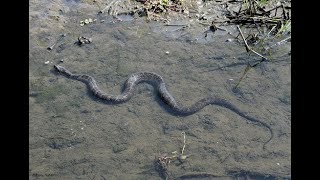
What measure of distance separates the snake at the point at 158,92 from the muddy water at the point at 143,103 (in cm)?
10

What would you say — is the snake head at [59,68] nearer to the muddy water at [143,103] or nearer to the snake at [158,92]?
the snake at [158,92]

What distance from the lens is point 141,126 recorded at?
6.18 m

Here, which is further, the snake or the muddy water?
the snake

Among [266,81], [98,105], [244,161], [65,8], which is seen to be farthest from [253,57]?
[65,8]

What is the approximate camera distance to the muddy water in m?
5.54

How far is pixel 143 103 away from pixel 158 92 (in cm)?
35

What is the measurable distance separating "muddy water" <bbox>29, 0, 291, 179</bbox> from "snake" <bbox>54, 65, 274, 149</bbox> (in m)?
0.10

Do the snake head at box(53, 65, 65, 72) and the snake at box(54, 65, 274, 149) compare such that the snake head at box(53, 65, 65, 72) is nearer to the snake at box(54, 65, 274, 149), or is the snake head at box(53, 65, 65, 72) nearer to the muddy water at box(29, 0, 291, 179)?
the snake at box(54, 65, 274, 149)

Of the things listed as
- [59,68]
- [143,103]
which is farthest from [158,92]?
[59,68]

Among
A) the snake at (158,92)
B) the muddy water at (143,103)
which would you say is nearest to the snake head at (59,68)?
the snake at (158,92)

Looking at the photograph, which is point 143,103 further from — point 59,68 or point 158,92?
point 59,68

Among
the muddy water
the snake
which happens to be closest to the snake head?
the snake

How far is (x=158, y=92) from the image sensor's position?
6840mm

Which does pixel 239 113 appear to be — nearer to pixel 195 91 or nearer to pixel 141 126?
pixel 195 91
